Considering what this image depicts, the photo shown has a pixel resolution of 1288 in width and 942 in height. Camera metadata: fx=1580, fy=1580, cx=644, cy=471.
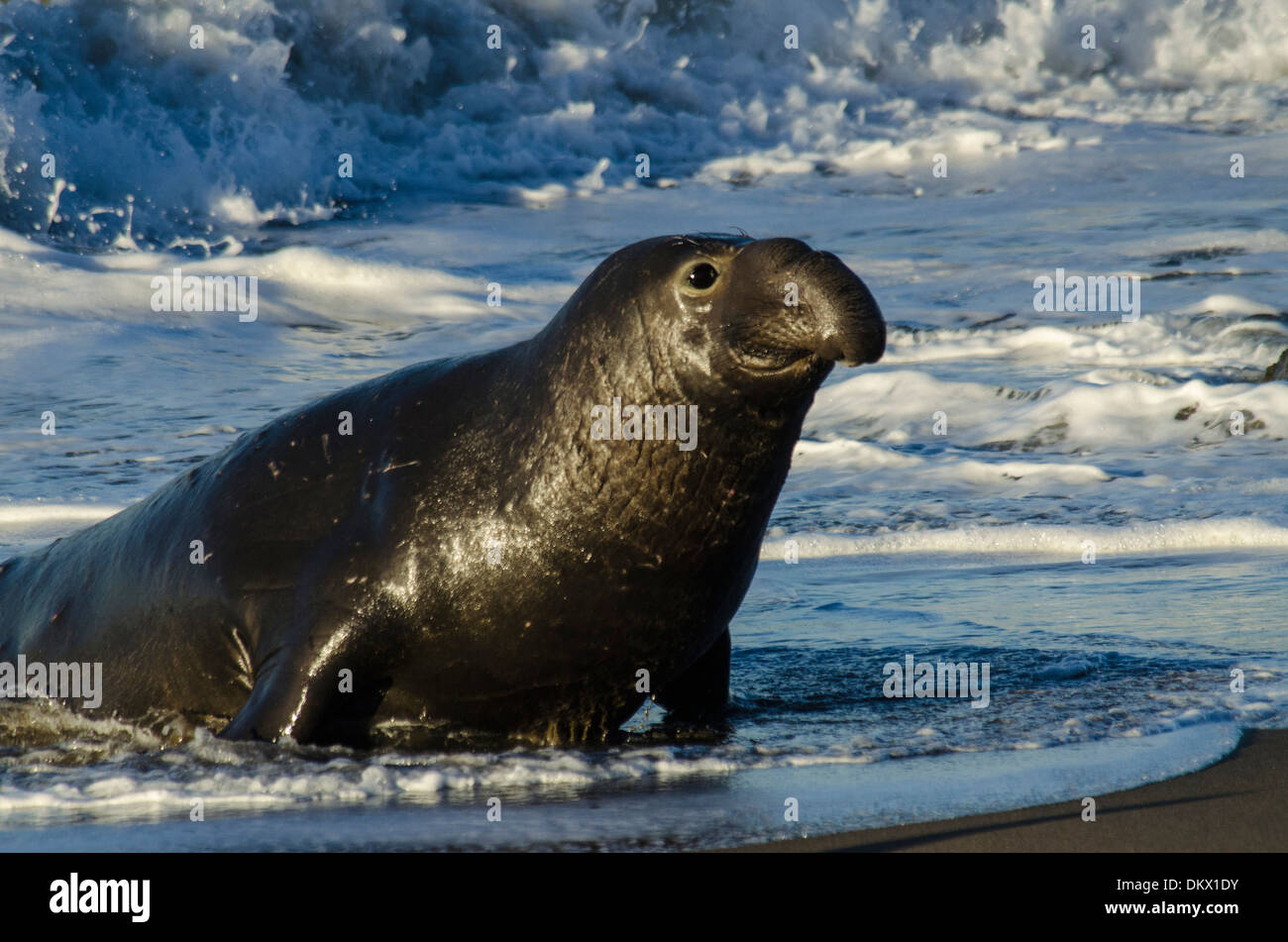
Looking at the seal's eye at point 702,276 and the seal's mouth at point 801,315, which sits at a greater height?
the seal's eye at point 702,276

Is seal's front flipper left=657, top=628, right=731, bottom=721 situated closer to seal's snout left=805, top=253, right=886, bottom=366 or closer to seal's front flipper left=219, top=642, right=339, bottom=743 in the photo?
seal's front flipper left=219, top=642, right=339, bottom=743

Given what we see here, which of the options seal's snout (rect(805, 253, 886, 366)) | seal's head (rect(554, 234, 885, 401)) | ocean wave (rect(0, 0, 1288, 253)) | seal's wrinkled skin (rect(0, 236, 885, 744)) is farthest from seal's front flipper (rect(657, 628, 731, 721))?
ocean wave (rect(0, 0, 1288, 253))

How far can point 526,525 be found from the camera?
14.5 feet

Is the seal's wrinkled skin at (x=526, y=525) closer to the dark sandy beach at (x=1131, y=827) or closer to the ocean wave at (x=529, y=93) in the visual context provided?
the dark sandy beach at (x=1131, y=827)

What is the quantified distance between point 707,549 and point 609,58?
25684 mm

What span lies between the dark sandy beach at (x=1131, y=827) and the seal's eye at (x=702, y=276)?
1535 millimetres

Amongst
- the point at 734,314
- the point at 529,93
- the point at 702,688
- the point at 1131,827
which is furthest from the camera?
the point at 529,93

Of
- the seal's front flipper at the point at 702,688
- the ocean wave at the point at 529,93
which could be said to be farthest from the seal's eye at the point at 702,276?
the ocean wave at the point at 529,93

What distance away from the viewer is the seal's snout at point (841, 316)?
393 cm

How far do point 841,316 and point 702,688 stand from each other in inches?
63.5

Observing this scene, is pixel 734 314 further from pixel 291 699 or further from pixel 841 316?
pixel 291 699

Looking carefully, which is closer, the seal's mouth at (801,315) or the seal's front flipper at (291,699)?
the seal's mouth at (801,315)

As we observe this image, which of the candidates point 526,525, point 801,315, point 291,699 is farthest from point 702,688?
point 801,315
